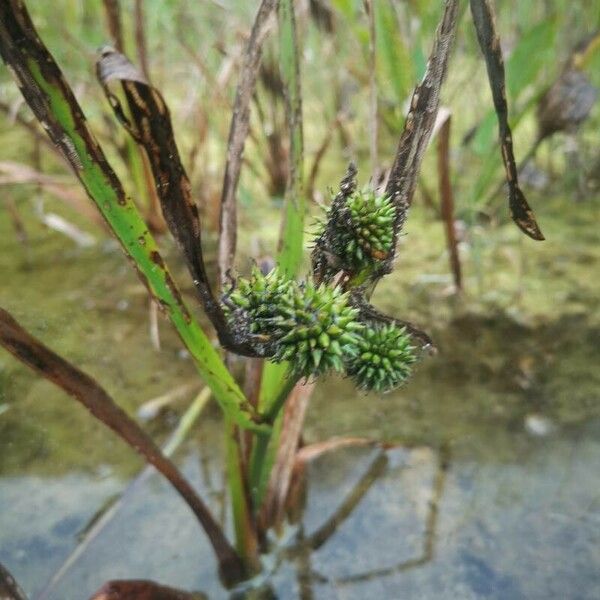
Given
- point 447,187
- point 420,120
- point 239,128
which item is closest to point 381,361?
point 420,120

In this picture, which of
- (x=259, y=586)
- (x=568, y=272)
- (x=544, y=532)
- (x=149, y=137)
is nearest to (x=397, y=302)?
(x=568, y=272)

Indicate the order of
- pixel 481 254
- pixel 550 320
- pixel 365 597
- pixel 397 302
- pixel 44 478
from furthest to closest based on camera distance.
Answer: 1. pixel 481 254
2. pixel 397 302
3. pixel 550 320
4. pixel 44 478
5. pixel 365 597

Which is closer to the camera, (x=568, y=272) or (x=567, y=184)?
(x=568, y=272)

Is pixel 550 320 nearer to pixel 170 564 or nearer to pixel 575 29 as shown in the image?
pixel 170 564

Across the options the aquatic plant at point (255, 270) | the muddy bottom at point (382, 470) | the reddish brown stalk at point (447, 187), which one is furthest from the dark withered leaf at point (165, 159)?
the reddish brown stalk at point (447, 187)

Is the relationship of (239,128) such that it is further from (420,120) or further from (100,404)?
(100,404)

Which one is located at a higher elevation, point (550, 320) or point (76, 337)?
point (76, 337)
